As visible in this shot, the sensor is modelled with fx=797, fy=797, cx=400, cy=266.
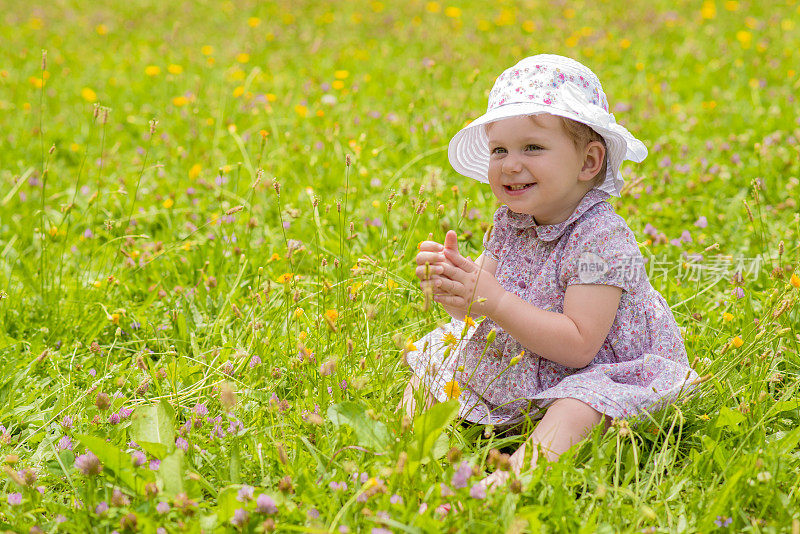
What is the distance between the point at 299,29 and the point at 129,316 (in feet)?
16.6

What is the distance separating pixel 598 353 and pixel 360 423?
77 cm

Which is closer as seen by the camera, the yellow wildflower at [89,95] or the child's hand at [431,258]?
the child's hand at [431,258]

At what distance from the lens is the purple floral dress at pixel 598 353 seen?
85.8 inches

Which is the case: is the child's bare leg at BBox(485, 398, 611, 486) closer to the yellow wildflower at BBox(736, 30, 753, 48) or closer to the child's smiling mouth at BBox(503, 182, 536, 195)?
the child's smiling mouth at BBox(503, 182, 536, 195)

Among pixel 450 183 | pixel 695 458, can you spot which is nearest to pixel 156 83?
pixel 450 183

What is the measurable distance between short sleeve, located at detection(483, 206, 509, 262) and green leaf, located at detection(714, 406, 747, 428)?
78 centimetres

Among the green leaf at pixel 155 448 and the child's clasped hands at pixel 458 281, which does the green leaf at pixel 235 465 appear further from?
the child's clasped hands at pixel 458 281

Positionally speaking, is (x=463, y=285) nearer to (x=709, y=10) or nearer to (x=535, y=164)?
(x=535, y=164)

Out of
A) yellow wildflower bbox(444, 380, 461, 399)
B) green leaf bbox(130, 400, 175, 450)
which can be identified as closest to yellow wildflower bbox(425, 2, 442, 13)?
yellow wildflower bbox(444, 380, 461, 399)

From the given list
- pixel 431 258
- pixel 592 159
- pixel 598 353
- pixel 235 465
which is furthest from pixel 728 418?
pixel 235 465

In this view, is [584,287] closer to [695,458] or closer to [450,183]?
[695,458]

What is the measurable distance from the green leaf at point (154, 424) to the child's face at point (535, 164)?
3.56ft

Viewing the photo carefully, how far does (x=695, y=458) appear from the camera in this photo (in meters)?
2.02

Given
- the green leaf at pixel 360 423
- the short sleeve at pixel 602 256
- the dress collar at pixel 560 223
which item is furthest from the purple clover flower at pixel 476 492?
the dress collar at pixel 560 223
